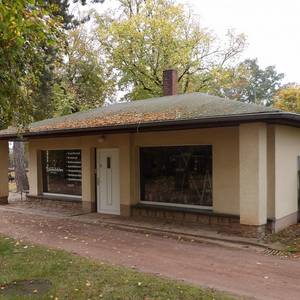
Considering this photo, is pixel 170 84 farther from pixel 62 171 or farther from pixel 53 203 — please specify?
pixel 53 203

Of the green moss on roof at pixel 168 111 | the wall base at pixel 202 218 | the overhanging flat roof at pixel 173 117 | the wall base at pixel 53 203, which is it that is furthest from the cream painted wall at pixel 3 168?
the wall base at pixel 202 218

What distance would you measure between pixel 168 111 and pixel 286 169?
348 cm

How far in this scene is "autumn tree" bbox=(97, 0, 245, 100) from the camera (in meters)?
30.1

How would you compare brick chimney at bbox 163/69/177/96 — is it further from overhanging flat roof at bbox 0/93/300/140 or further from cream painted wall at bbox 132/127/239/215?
cream painted wall at bbox 132/127/239/215

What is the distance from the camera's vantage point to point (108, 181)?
45.1ft

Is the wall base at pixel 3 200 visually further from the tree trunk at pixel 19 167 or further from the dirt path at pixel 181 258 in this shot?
the tree trunk at pixel 19 167

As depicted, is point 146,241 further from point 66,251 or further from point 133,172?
point 133,172

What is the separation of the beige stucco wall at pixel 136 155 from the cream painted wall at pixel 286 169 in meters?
0.98

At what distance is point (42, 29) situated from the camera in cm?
532

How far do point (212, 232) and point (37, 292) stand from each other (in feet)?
17.3

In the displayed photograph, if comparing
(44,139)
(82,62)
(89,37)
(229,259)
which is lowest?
(229,259)

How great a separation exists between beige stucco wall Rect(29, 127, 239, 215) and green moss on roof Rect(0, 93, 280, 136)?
1.98 ft

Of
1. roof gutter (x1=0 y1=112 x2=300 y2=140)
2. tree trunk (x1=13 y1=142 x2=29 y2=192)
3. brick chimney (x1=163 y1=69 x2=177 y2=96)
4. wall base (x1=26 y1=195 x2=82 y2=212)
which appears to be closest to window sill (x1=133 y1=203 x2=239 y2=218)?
roof gutter (x1=0 y1=112 x2=300 y2=140)

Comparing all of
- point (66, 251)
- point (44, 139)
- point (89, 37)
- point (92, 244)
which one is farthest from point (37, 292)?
point (89, 37)
